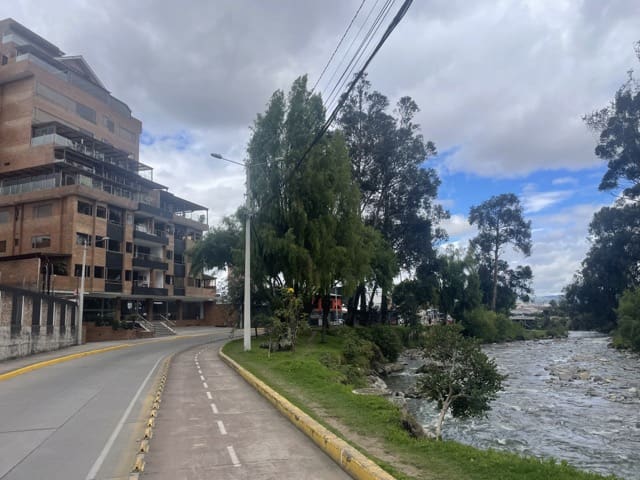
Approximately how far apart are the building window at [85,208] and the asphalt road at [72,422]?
3174 cm

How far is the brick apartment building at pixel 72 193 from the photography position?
163 feet

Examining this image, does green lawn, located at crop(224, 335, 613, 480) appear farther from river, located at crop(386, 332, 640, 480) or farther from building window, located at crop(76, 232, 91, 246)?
building window, located at crop(76, 232, 91, 246)

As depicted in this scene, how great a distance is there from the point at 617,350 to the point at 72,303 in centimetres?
4687

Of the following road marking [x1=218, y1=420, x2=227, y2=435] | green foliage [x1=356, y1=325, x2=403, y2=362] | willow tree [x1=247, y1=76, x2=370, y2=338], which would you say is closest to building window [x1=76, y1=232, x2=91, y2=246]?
willow tree [x1=247, y1=76, x2=370, y2=338]

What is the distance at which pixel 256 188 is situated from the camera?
34.9m

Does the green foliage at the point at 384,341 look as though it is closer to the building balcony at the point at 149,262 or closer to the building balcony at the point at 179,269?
the building balcony at the point at 149,262

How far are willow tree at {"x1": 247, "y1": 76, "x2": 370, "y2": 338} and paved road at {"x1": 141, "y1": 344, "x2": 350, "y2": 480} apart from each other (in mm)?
18668

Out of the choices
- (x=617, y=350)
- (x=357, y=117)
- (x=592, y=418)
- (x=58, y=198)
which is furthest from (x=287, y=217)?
(x=617, y=350)

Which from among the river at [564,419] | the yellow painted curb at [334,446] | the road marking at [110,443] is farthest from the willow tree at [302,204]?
the yellow painted curb at [334,446]

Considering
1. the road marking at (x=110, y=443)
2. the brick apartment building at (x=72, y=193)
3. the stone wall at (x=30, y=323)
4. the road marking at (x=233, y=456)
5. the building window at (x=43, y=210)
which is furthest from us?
the building window at (x=43, y=210)

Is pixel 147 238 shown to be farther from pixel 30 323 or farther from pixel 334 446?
pixel 334 446

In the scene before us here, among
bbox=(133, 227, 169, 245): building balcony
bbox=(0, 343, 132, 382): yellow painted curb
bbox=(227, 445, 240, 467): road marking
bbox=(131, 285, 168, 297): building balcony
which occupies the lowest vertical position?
bbox=(0, 343, 132, 382): yellow painted curb

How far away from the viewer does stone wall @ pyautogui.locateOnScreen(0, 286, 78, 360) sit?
82.3 ft

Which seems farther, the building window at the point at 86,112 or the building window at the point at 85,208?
the building window at the point at 86,112
